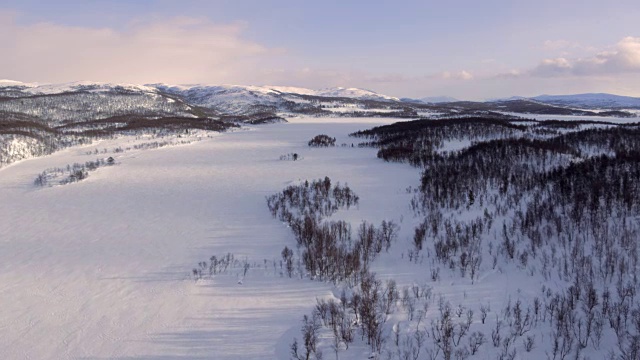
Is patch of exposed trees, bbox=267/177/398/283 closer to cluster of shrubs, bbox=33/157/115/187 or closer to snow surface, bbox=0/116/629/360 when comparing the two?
snow surface, bbox=0/116/629/360

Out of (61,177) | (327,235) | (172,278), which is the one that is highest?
(61,177)

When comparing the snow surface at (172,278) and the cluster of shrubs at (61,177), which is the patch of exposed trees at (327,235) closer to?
the snow surface at (172,278)

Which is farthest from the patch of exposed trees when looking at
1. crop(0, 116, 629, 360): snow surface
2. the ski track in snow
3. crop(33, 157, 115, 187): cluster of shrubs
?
crop(33, 157, 115, 187): cluster of shrubs

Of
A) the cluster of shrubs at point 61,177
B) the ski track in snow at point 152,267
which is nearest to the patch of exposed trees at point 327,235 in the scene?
the ski track in snow at point 152,267

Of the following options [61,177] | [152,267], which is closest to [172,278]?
[152,267]

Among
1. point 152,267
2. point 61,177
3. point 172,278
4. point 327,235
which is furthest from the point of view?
point 61,177

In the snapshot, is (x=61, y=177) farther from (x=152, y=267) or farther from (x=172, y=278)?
(x=172, y=278)

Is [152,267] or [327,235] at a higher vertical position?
[327,235]

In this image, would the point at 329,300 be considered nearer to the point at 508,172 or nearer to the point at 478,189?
the point at 478,189

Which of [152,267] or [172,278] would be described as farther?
[152,267]
